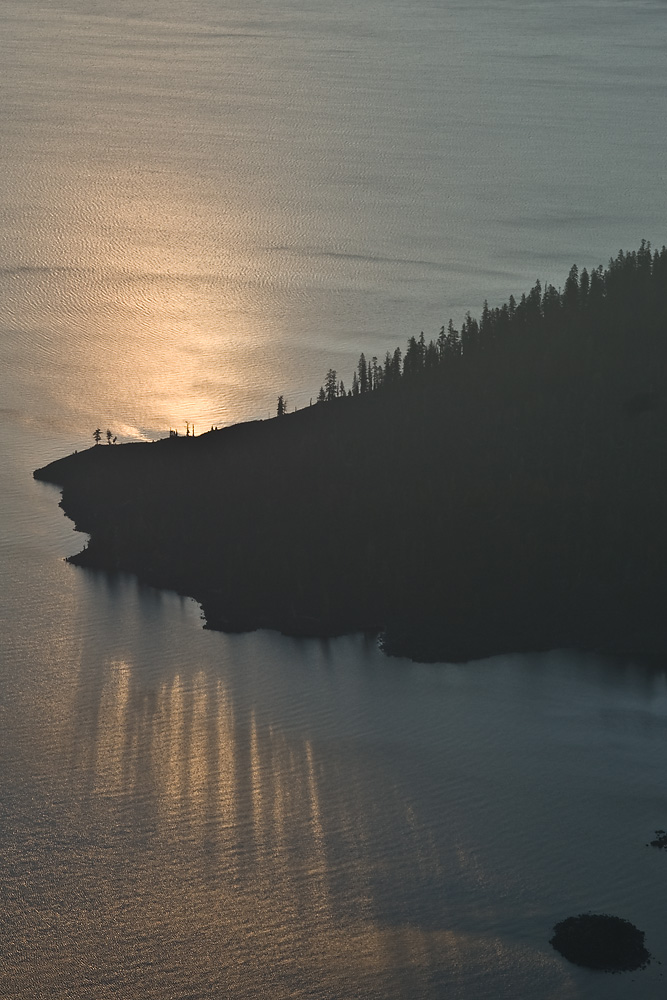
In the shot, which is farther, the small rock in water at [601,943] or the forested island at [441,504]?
the forested island at [441,504]

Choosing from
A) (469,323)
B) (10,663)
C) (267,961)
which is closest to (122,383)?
(469,323)

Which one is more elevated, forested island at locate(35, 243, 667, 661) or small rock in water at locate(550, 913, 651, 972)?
forested island at locate(35, 243, 667, 661)

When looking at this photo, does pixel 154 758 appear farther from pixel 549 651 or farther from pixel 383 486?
pixel 383 486

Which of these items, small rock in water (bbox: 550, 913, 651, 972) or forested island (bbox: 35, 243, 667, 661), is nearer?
small rock in water (bbox: 550, 913, 651, 972)

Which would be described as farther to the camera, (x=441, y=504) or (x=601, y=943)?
(x=441, y=504)

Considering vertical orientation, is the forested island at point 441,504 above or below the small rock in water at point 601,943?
above
